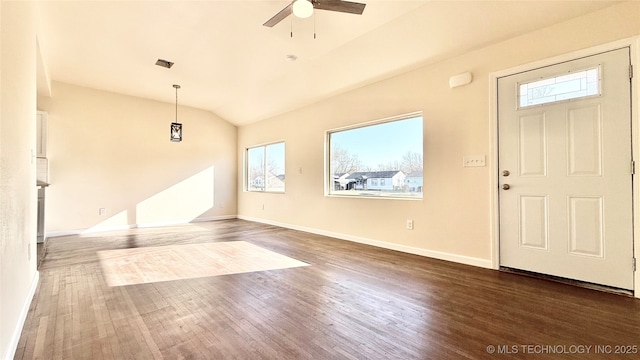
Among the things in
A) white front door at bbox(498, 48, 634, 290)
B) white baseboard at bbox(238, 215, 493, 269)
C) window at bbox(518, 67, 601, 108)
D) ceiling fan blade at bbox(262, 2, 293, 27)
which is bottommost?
white baseboard at bbox(238, 215, 493, 269)

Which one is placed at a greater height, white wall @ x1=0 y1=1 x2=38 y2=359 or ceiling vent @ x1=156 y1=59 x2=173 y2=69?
ceiling vent @ x1=156 y1=59 x2=173 y2=69


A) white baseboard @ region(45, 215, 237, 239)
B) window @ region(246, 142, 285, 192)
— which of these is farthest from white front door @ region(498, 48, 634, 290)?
white baseboard @ region(45, 215, 237, 239)

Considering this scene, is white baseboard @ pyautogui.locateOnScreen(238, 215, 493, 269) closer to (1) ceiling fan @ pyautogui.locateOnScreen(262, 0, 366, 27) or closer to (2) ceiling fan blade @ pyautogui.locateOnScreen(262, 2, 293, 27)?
(1) ceiling fan @ pyautogui.locateOnScreen(262, 0, 366, 27)

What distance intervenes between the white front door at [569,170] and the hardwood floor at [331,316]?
11.1 inches

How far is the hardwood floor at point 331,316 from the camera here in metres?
1.66

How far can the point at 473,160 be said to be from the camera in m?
3.34

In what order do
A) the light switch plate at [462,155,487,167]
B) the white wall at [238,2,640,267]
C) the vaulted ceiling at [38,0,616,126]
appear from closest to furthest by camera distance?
the white wall at [238,2,640,267], the vaulted ceiling at [38,0,616,126], the light switch plate at [462,155,487,167]

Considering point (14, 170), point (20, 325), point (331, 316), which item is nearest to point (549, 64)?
point (331, 316)

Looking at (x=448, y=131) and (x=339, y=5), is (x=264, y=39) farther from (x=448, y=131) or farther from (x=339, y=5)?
(x=448, y=131)

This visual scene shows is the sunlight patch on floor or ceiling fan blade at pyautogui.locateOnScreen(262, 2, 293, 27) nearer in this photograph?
ceiling fan blade at pyautogui.locateOnScreen(262, 2, 293, 27)

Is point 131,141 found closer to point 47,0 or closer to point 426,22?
point 47,0

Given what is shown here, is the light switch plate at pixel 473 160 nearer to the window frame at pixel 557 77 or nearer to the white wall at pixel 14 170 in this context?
the window frame at pixel 557 77

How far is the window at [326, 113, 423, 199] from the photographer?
4.04m

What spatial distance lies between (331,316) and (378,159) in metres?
2.96
